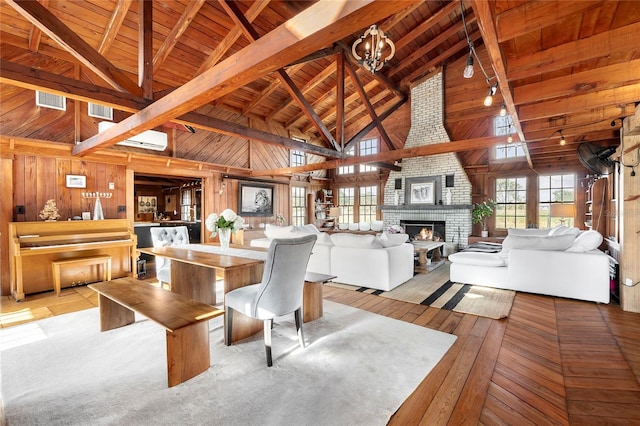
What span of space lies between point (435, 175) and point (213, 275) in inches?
263

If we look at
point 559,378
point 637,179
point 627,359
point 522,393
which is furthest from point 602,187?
point 522,393

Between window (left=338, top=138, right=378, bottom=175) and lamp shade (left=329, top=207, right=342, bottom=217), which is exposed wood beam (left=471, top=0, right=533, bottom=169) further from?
lamp shade (left=329, top=207, right=342, bottom=217)

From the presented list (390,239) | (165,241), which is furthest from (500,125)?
(165,241)

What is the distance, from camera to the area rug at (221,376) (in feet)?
5.35

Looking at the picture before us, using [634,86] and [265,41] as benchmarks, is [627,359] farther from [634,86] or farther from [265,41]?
[265,41]

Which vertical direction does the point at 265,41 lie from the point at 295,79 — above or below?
below

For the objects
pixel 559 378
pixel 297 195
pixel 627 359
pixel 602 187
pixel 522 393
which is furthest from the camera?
pixel 297 195

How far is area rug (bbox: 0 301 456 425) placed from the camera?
163 centimetres

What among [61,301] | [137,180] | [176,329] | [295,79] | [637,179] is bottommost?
[61,301]

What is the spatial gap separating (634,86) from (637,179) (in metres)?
1.06

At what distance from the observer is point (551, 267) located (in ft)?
12.3

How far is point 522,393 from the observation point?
182cm

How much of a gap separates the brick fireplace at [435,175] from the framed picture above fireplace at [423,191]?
3 cm

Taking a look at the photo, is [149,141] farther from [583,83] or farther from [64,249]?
[583,83]
